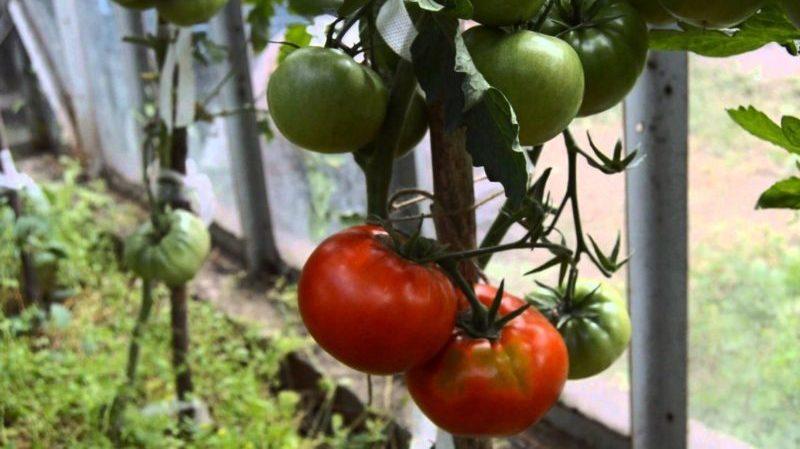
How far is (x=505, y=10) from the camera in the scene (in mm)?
484

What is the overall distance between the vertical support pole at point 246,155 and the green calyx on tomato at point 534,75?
173 centimetres

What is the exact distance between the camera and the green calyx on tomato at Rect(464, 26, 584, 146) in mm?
484

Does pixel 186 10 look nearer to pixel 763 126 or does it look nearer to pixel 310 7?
pixel 310 7

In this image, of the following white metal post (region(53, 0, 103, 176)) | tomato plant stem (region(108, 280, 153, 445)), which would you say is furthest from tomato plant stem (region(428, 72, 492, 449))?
white metal post (region(53, 0, 103, 176))

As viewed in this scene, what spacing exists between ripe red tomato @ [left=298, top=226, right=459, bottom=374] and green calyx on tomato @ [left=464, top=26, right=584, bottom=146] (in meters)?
0.12

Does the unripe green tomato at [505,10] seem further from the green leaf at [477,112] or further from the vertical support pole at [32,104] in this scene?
the vertical support pole at [32,104]

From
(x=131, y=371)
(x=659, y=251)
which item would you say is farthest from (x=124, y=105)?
(x=659, y=251)

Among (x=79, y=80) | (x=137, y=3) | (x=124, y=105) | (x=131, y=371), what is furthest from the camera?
(x=79, y=80)

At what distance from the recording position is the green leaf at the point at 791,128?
0.51m

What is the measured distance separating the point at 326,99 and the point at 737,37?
27 cm

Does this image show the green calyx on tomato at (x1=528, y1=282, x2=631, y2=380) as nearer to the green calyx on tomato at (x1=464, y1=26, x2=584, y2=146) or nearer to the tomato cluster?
the tomato cluster

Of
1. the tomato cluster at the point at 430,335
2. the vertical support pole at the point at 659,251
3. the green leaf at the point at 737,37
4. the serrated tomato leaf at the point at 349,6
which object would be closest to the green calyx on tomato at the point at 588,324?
the tomato cluster at the point at 430,335

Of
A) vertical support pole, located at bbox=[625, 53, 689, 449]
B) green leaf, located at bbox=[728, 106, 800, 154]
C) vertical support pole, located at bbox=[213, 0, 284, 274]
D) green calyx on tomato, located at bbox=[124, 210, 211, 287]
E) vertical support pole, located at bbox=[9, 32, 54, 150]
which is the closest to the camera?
green leaf, located at bbox=[728, 106, 800, 154]

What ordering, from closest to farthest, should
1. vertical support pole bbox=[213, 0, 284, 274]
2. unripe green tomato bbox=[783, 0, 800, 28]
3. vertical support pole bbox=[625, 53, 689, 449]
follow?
unripe green tomato bbox=[783, 0, 800, 28] → vertical support pole bbox=[625, 53, 689, 449] → vertical support pole bbox=[213, 0, 284, 274]
